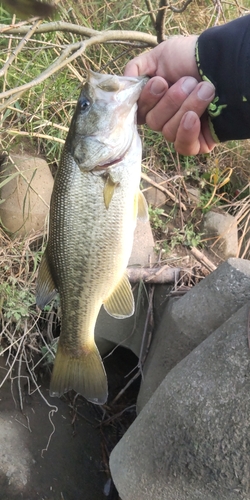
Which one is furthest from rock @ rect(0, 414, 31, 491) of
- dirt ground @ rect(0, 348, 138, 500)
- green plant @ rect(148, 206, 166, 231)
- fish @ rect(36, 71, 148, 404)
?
green plant @ rect(148, 206, 166, 231)

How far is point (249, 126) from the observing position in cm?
149

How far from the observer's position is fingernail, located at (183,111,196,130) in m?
1.37

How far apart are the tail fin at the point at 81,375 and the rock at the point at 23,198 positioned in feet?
4.12

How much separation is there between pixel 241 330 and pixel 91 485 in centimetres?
144

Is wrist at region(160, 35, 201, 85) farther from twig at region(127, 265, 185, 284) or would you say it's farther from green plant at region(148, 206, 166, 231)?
green plant at region(148, 206, 166, 231)

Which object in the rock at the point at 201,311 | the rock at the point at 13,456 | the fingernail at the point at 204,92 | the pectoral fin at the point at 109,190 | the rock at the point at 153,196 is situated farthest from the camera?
the rock at the point at 153,196

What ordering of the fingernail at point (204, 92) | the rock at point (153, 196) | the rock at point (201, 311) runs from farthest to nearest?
the rock at point (153, 196) < the rock at point (201, 311) < the fingernail at point (204, 92)

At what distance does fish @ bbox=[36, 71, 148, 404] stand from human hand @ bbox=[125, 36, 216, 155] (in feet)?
0.25

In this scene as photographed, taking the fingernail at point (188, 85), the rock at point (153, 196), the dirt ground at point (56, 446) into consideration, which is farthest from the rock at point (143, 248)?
the fingernail at point (188, 85)

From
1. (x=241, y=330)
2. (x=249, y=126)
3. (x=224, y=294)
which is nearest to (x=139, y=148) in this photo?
(x=249, y=126)

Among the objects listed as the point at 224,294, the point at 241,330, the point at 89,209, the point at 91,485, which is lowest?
the point at 91,485

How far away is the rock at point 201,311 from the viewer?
2234 millimetres

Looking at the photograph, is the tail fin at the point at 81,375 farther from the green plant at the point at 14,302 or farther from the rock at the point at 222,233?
the rock at the point at 222,233

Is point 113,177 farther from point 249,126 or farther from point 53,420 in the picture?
point 53,420
